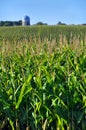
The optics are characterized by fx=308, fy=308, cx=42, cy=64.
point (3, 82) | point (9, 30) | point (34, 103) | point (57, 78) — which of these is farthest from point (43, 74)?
point (9, 30)

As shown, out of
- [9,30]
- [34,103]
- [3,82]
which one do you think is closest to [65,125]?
[34,103]

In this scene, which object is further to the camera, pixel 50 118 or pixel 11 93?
pixel 11 93

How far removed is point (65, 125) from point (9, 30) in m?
22.8

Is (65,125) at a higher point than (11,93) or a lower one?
lower

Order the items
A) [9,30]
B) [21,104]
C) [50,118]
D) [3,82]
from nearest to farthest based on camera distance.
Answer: [50,118] → [21,104] → [3,82] → [9,30]

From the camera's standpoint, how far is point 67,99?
2.79m

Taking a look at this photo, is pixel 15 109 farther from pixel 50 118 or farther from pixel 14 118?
pixel 50 118

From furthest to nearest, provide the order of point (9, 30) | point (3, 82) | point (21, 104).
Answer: point (9, 30) < point (3, 82) < point (21, 104)

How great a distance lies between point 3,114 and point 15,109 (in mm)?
213

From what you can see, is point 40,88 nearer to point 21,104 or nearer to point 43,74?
point 21,104

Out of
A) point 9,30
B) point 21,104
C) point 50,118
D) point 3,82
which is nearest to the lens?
point 50,118

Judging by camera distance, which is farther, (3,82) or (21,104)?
(3,82)

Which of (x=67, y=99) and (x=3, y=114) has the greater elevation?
(x=67, y=99)

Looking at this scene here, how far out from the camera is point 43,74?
3.41 m
